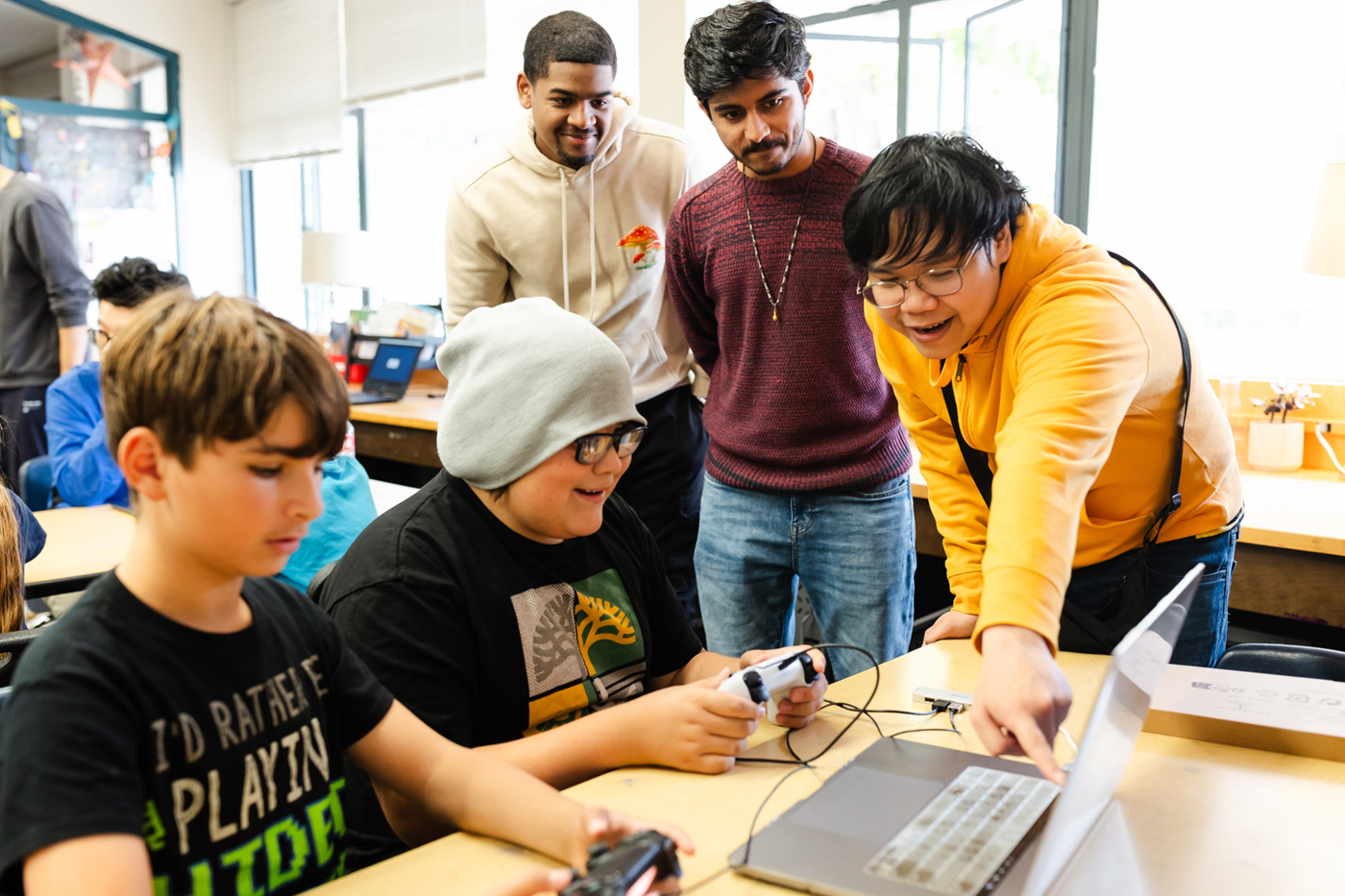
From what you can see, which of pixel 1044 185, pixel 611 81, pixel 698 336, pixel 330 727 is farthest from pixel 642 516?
pixel 1044 185

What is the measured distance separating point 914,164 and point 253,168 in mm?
6466

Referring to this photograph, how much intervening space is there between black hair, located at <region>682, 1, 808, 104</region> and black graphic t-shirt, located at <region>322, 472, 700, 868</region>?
860 millimetres

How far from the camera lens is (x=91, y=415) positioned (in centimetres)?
296

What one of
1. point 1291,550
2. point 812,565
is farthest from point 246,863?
point 1291,550

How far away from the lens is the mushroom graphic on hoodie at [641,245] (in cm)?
221

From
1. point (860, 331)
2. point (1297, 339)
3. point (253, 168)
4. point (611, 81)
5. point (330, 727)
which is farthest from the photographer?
point (253, 168)

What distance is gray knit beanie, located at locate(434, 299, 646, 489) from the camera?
1194 millimetres

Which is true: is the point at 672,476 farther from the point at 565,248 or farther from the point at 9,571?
the point at 9,571

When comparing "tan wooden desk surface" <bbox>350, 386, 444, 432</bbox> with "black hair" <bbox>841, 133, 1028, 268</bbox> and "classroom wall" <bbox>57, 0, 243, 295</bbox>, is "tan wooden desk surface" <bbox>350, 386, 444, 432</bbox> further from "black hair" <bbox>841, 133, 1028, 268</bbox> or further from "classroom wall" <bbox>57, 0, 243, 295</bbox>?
"classroom wall" <bbox>57, 0, 243, 295</bbox>

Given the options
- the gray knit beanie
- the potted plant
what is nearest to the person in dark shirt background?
the gray knit beanie

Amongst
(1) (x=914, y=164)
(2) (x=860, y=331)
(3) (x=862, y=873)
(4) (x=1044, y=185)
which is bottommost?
(3) (x=862, y=873)

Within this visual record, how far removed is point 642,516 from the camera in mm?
2230

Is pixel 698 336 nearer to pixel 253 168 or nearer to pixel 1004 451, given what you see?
pixel 1004 451

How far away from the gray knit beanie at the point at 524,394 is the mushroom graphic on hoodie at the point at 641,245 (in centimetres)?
98
